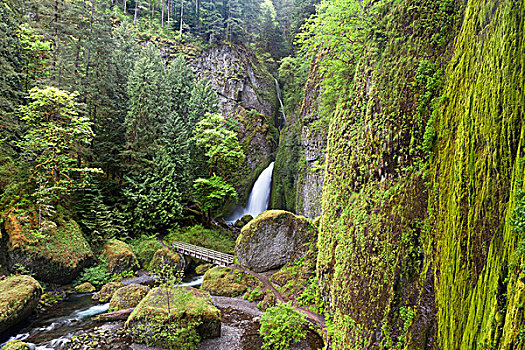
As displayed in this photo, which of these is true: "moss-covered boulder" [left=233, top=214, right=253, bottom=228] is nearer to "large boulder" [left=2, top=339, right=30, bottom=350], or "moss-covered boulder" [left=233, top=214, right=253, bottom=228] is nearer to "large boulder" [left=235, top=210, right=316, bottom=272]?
"large boulder" [left=235, top=210, right=316, bottom=272]

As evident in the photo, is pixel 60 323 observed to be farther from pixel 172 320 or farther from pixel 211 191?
pixel 211 191

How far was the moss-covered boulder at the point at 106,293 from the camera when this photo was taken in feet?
38.5

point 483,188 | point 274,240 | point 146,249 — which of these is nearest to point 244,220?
point 146,249

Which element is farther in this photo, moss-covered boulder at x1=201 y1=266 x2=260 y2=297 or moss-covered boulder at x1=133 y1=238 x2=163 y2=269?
moss-covered boulder at x1=133 y1=238 x2=163 y2=269

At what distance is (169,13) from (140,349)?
130 ft

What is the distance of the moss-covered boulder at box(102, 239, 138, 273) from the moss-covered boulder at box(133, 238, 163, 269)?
0.96m

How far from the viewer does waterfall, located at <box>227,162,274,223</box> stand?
24.7 m

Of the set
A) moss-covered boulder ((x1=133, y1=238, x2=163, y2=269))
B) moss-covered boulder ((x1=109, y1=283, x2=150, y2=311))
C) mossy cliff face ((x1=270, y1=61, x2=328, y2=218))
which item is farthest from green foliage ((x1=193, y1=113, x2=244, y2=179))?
moss-covered boulder ((x1=109, y1=283, x2=150, y2=311))

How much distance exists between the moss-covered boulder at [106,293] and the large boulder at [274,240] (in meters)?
6.16

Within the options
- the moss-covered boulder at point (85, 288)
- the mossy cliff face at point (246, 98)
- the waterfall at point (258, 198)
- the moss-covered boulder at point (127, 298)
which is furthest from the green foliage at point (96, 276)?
the mossy cliff face at point (246, 98)

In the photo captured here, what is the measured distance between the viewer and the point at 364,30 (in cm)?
625

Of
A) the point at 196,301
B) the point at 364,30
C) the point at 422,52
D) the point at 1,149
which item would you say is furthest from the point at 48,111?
the point at 422,52

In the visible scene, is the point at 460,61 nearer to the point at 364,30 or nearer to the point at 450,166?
the point at 450,166

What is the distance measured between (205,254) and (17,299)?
8.98 metres
